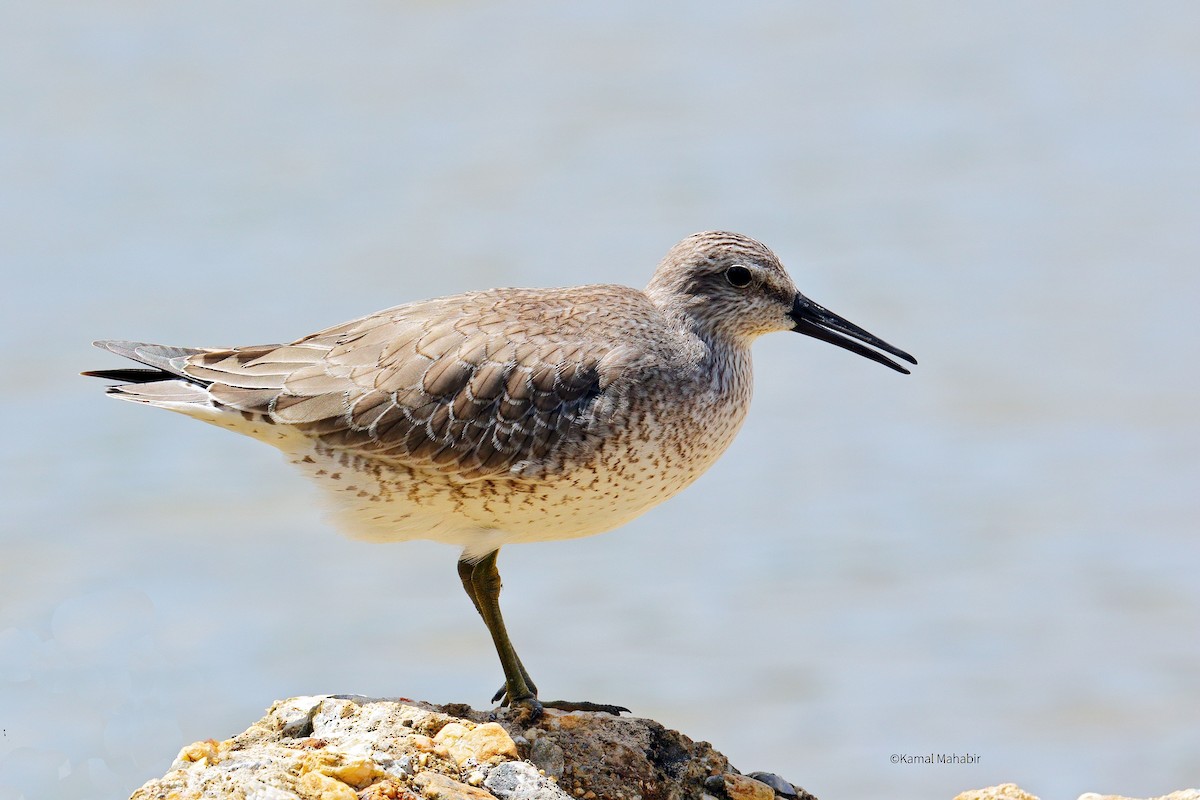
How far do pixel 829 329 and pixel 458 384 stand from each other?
5.77 ft

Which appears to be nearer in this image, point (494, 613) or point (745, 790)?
point (745, 790)

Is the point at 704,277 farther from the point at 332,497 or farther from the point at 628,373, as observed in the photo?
the point at 332,497

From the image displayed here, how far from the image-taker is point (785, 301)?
20.9 ft

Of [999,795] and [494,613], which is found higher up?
[494,613]

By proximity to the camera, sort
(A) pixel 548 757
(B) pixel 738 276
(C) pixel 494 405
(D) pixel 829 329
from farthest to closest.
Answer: (D) pixel 829 329
(B) pixel 738 276
(C) pixel 494 405
(A) pixel 548 757

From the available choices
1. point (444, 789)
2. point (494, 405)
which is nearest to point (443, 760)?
point (444, 789)

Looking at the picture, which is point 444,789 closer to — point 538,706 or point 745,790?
point 538,706

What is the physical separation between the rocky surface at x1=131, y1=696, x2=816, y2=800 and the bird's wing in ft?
3.48

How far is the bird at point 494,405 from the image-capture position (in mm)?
5652

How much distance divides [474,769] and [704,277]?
2554 mm

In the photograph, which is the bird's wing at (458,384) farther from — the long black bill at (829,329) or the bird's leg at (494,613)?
the long black bill at (829,329)

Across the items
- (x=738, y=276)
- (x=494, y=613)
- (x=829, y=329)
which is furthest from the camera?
(x=829, y=329)

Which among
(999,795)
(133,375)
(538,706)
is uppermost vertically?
(133,375)

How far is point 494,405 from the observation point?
572 cm
